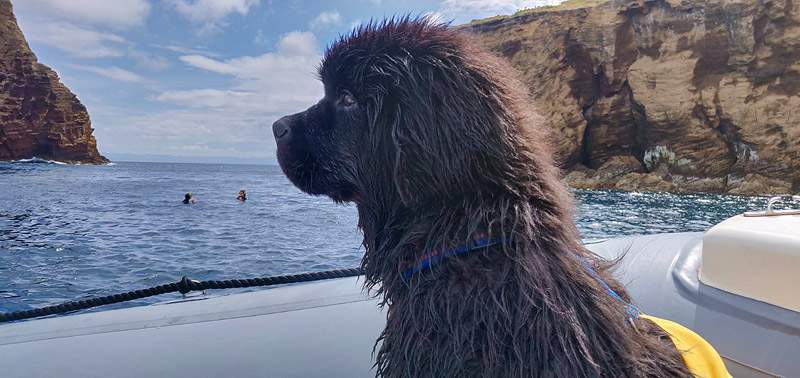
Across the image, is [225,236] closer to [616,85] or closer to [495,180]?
[495,180]

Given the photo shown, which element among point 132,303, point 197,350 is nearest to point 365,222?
point 197,350

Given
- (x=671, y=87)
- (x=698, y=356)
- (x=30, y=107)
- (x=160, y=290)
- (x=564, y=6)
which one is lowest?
(x=160, y=290)

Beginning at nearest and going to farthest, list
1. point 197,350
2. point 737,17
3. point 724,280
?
point 724,280, point 197,350, point 737,17

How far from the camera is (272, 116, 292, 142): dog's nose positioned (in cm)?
117

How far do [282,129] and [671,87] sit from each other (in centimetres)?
2860

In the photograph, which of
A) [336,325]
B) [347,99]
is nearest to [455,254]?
[347,99]

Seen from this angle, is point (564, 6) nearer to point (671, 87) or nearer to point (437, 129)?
point (671, 87)

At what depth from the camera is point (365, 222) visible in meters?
1.12

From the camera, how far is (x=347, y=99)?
110 centimetres

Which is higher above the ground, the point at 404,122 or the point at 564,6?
the point at 564,6

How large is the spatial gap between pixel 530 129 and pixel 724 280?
3.52 feet

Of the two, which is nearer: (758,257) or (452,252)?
(452,252)

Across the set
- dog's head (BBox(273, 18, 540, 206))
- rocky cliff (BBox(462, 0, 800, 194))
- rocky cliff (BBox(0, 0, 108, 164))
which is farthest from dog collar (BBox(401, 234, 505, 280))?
rocky cliff (BBox(0, 0, 108, 164))

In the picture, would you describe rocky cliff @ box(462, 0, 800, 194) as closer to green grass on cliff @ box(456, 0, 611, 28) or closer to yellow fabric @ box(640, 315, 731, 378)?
green grass on cliff @ box(456, 0, 611, 28)
